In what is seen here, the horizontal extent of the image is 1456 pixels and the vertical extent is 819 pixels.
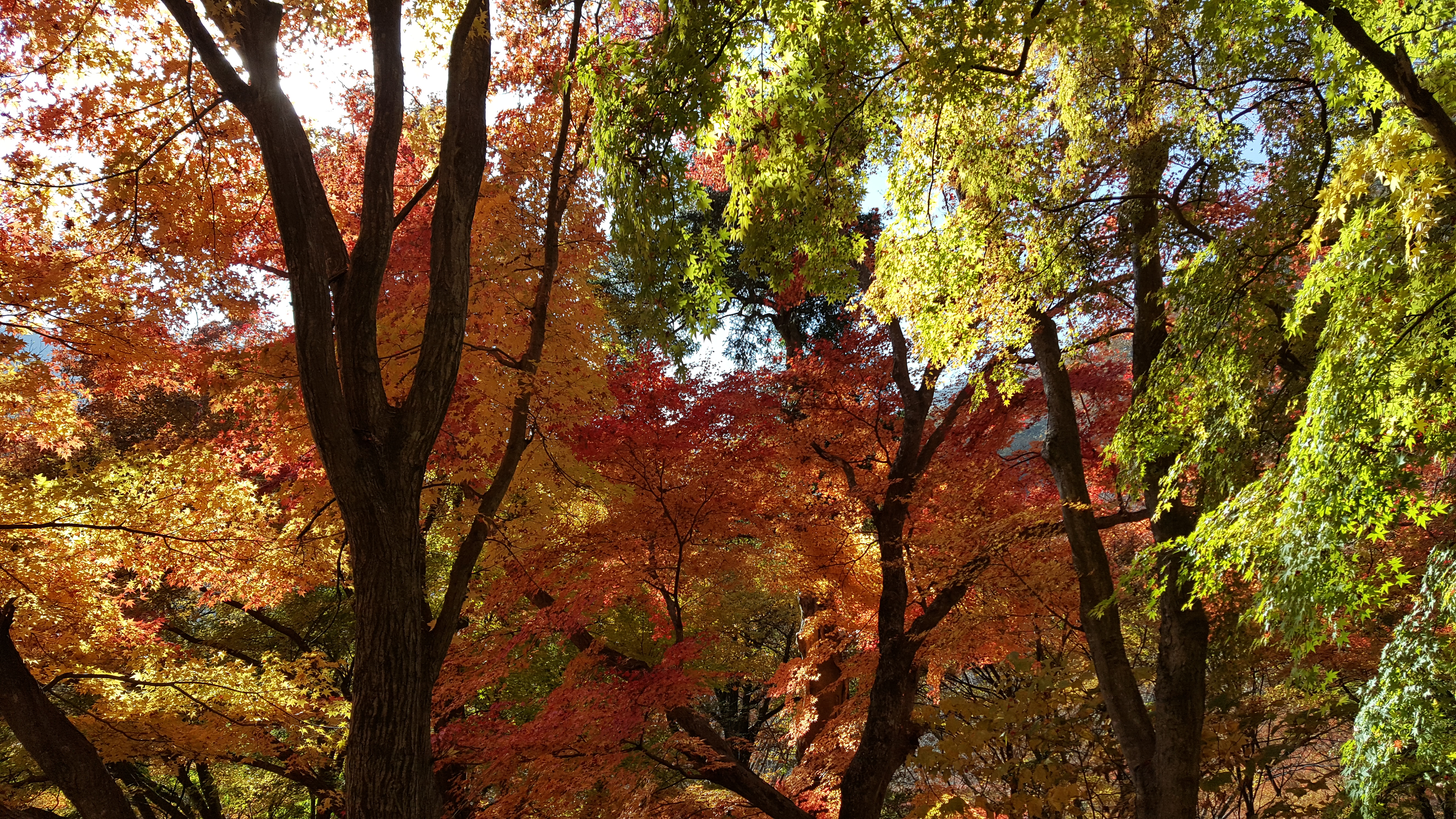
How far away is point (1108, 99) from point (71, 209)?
7.28 meters

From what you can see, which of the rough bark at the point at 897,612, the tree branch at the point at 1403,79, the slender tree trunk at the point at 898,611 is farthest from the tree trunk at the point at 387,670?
the rough bark at the point at 897,612

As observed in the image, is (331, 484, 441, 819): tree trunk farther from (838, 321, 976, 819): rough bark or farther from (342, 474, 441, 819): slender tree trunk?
(838, 321, 976, 819): rough bark

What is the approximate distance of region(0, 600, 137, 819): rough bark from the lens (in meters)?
4.78

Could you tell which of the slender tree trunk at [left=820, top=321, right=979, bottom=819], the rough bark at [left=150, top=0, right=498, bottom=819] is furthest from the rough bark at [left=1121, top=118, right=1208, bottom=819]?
the rough bark at [left=150, top=0, right=498, bottom=819]

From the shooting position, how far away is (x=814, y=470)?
8.31 m

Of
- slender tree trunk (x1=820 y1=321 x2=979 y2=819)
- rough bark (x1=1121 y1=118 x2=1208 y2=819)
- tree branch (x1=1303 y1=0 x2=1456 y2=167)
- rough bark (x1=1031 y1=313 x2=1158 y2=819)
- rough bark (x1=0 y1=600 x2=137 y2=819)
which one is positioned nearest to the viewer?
tree branch (x1=1303 y1=0 x2=1456 y2=167)

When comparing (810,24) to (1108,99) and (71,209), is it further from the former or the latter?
(71,209)

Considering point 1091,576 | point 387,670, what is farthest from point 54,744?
point 1091,576

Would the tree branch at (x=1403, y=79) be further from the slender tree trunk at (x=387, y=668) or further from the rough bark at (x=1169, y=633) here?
the slender tree trunk at (x=387, y=668)

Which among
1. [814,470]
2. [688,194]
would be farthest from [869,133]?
[814,470]

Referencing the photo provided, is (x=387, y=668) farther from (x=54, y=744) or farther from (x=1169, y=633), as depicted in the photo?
(x=1169, y=633)

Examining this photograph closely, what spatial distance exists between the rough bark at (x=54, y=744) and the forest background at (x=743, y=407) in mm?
25

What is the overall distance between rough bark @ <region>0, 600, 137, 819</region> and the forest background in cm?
2

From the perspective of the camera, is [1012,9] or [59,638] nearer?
[1012,9]
